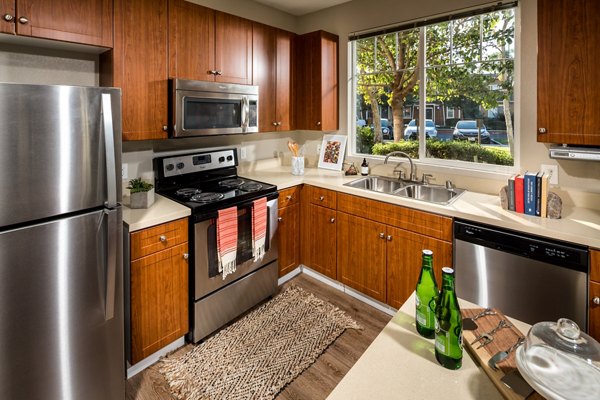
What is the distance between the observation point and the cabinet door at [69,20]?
5.83 ft

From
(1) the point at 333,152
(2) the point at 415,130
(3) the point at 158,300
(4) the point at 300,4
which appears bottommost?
(3) the point at 158,300

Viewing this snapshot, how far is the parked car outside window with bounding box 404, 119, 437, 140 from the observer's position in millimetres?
3023

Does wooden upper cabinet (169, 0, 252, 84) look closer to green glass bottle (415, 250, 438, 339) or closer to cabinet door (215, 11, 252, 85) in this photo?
cabinet door (215, 11, 252, 85)

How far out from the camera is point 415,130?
3.15m

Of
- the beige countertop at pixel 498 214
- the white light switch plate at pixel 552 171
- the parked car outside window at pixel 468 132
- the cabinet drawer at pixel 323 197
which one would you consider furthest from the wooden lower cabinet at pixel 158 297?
the white light switch plate at pixel 552 171

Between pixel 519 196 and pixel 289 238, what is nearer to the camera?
pixel 519 196

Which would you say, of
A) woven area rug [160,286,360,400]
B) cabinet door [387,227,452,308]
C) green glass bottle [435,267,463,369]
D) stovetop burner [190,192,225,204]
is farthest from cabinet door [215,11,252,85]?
green glass bottle [435,267,463,369]

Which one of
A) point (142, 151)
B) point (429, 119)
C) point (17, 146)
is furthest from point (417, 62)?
point (17, 146)

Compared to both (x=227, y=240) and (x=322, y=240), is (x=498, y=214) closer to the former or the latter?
(x=322, y=240)

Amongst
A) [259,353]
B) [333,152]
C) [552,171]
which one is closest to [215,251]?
[259,353]

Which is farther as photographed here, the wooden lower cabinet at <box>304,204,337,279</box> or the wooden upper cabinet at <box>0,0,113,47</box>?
the wooden lower cabinet at <box>304,204,337,279</box>

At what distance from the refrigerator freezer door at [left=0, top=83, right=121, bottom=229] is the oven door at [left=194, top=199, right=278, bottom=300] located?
75 cm

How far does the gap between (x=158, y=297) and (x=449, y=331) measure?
180 centimetres

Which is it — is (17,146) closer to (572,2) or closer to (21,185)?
(21,185)
